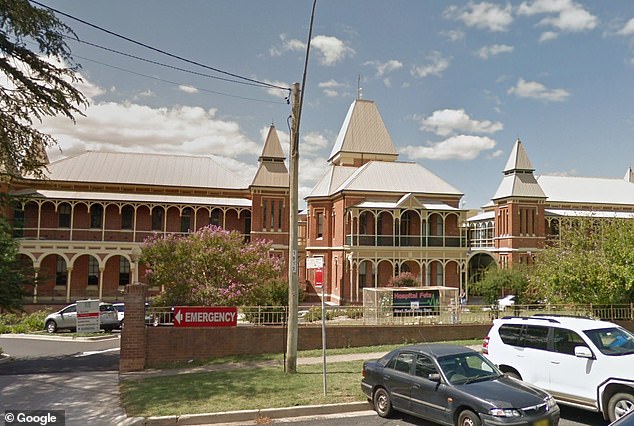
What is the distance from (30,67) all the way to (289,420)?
12811 mm

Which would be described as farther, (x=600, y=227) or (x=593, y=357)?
(x=600, y=227)

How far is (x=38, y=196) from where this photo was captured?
32750 millimetres

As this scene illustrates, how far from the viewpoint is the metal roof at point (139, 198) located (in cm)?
3462

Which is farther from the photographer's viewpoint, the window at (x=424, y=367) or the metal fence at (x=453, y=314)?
the metal fence at (x=453, y=314)

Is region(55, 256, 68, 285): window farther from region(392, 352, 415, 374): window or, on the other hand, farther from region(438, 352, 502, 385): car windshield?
region(438, 352, 502, 385): car windshield

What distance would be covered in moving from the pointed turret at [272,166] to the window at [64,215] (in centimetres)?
1427

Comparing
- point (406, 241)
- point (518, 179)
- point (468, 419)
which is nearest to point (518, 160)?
point (518, 179)

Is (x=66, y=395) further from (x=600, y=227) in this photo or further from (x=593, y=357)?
(x=600, y=227)

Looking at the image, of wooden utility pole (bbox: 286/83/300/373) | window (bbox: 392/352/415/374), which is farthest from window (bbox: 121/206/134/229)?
window (bbox: 392/352/415/374)

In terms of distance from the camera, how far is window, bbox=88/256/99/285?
3625 centimetres

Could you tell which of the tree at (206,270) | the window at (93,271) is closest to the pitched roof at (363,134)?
the window at (93,271)

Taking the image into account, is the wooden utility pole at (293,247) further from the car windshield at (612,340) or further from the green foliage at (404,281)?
the green foliage at (404,281)

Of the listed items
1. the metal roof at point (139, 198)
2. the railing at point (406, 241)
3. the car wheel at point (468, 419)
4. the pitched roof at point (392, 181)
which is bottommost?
the car wheel at point (468, 419)

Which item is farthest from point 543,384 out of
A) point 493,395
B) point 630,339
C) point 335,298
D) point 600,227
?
point 335,298
